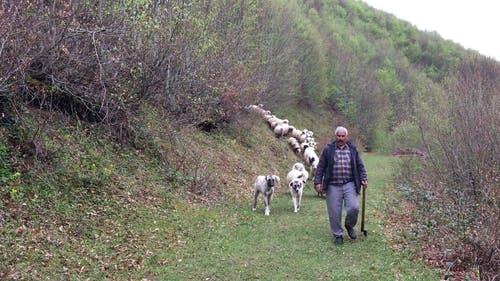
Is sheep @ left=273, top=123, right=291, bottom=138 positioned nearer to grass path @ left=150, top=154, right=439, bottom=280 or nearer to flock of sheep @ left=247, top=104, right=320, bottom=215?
flock of sheep @ left=247, top=104, right=320, bottom=215

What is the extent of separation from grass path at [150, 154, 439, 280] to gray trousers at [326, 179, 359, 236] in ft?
1.15

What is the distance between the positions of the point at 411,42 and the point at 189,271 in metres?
81.5

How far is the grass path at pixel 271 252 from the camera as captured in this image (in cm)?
701

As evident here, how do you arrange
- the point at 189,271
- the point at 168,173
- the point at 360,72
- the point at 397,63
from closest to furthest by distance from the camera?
the point at 189,271 < the point at 168,173 < the point at 360,72 < the point at 397,63

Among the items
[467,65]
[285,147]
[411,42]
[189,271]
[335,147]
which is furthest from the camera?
[411,42]

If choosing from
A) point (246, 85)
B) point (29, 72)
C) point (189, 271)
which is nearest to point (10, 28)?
point (29, 72)

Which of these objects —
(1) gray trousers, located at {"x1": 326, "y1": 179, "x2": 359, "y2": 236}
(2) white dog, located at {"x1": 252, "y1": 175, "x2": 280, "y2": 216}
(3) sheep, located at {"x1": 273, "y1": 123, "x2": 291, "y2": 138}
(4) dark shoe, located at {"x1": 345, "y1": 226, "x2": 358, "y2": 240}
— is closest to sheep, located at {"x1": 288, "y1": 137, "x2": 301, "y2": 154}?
(3) sheep, located at {"x1": 273, "y1": 123, "x2": 291, "y2": 138}

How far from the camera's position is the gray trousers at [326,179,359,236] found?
863 cm

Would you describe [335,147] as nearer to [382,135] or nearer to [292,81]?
[292,81]

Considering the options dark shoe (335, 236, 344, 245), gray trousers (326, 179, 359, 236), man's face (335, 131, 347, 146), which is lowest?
dark shoe (335, 236, 344, 245)

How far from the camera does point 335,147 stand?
8867 millimetres

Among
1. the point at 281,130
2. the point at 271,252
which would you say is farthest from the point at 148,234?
the point at 281,130

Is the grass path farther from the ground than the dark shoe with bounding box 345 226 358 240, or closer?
closer

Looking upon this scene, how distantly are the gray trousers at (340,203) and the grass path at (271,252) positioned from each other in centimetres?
35
